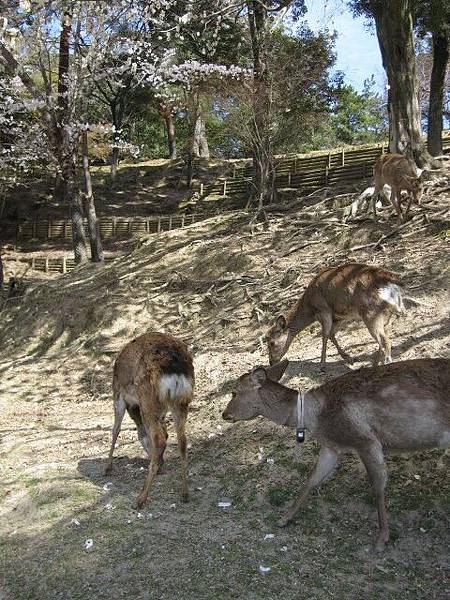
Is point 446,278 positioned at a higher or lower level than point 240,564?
higher

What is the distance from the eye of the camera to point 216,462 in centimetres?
634

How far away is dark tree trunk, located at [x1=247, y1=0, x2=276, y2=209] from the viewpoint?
1655 cm

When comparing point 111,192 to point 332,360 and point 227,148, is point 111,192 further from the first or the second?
point 332,360

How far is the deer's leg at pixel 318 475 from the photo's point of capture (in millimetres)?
5125

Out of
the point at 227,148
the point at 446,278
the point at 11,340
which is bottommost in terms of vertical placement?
the point at 11,340

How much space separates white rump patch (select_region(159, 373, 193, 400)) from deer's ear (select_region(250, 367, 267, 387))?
25.5 inches

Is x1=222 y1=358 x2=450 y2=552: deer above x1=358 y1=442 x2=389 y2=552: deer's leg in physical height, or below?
above

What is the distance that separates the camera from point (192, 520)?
5227 mm

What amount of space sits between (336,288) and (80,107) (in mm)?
10872

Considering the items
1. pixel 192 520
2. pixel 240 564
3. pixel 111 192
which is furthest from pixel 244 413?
pixel 111 192

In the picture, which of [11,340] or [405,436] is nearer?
[405,436]

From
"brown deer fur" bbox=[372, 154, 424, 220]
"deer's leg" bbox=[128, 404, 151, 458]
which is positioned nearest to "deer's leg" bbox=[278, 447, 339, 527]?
"deer's leg" bbox=[128, 404, 151, 458]

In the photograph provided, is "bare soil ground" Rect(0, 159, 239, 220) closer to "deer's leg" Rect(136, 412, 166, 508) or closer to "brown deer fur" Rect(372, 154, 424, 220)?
"brown deer fur" Rect(372, 154, 424, 220)

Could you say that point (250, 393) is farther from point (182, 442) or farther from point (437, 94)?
point (437, 94)
